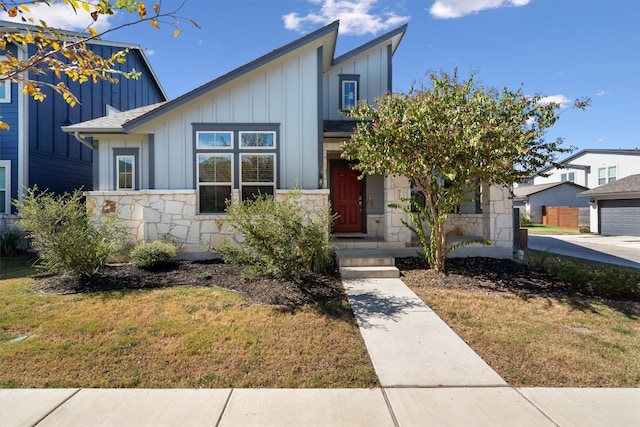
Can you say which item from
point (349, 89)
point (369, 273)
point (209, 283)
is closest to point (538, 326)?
point (369, 273)

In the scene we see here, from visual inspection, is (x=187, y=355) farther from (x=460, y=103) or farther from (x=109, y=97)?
(x=109, y=97)

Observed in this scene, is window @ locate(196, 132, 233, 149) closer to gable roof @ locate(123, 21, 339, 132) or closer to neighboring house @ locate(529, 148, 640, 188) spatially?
gable roof @ locate(123, 21, 339, 132)

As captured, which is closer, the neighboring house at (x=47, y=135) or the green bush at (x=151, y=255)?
the green bush at (x=151, y=255)

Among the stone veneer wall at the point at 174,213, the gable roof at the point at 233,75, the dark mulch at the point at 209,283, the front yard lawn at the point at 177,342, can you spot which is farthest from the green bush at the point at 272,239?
the gable roof at the point at 233,75

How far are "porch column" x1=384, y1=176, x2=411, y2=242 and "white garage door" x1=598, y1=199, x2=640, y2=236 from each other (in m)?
17.9

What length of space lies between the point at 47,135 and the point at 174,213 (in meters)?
6.64

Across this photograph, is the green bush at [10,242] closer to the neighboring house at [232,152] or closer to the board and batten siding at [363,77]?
the neighboring house at [232,152]

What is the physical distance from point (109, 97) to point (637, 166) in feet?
108

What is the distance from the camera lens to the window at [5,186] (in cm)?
1037

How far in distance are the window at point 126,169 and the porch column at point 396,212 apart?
670 centimetres

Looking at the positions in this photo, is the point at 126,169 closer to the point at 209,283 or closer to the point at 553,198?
the point at 209,283

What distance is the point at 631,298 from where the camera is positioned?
5.90 metres

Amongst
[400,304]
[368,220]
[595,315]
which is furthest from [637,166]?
[400,304]

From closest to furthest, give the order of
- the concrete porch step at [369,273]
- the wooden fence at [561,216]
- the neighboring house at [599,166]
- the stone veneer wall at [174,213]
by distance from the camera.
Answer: the concrete porch step at [369,273], the stone veneer wall at [174,213], the neighboring house at [599,166], the wooden fence at [561,216]
